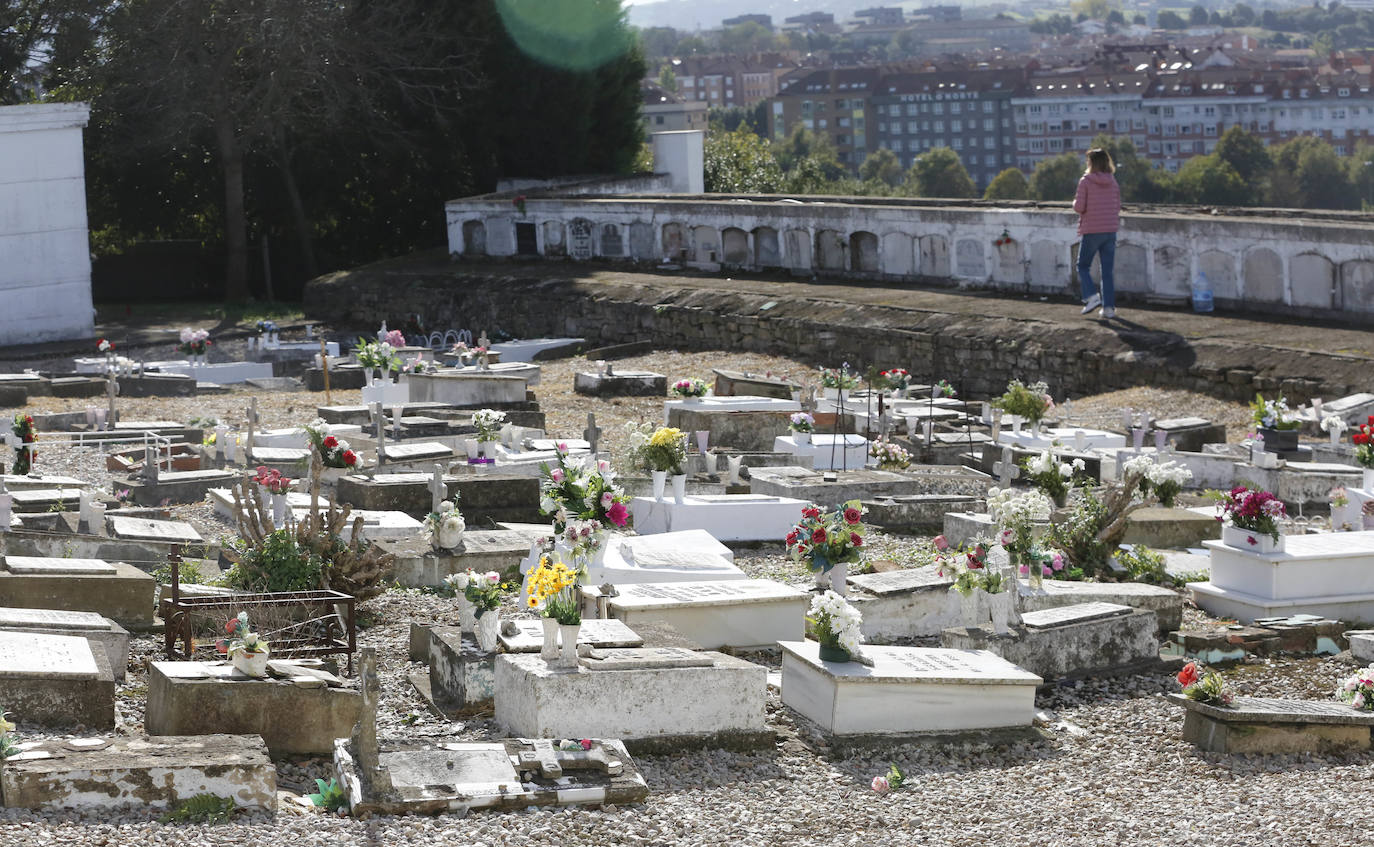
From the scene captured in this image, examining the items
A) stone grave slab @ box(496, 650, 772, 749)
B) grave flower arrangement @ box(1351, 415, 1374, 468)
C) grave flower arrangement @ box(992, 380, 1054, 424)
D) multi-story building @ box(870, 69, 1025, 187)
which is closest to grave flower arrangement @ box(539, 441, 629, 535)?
stone grave slab @ box(496, 650, 772, 749)

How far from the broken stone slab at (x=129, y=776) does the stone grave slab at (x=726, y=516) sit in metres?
6.18

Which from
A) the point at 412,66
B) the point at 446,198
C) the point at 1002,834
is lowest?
the point at 1002,834

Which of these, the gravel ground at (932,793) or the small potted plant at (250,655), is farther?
the small potted plant at (250,655)

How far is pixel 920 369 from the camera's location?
73.3 feet

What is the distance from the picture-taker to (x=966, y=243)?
81.6ft

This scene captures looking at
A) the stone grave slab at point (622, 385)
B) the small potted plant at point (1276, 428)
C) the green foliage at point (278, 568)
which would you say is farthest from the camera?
the stone grave slab at point (622, 385)

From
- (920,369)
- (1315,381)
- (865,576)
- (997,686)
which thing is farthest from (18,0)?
(997,686)

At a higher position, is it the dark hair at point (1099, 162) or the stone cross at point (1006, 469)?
the dark hair at point (1099, 162)

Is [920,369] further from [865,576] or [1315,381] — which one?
[865,576]

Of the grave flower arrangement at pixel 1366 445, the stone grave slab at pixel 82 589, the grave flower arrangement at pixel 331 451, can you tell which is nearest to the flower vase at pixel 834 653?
the stone grave slab at pixel 82 589

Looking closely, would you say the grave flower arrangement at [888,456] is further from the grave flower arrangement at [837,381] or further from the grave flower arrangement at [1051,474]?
the grave flower arrangement at [1051,474]

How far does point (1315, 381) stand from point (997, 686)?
33.4ft

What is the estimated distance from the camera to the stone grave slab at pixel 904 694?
877 cm

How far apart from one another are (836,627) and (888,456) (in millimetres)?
7151
